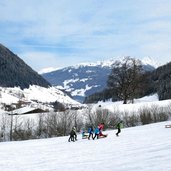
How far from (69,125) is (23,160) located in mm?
52080

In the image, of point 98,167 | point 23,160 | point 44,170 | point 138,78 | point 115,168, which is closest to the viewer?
point 115,168

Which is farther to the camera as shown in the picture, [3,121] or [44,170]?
[3,121]

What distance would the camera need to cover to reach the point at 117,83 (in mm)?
77125

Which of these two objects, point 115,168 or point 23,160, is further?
point 23,160

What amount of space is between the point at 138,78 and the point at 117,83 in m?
4.22

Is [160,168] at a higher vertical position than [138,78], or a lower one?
lower

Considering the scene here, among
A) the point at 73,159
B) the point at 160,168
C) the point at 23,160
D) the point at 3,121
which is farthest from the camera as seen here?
the point at 3,121

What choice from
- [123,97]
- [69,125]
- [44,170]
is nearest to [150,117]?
[123,97]

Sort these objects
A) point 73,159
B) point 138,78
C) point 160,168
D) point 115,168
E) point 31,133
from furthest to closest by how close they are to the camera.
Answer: point 31,133 < point 138,78 < point 73,159 < point 115,168 < point 160,168

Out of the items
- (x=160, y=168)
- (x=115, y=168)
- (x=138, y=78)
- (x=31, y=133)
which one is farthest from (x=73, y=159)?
(x=31, y=133)

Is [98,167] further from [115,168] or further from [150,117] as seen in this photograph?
[150,117]

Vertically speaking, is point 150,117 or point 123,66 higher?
point 123,66

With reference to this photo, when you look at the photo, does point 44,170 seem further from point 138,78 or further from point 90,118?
point 90,118

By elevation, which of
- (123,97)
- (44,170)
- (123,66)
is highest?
(123,66)
